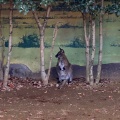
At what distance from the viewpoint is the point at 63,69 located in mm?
10094

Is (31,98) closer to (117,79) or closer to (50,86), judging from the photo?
(50,86)

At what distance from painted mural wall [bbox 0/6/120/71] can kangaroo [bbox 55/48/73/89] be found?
33 cm

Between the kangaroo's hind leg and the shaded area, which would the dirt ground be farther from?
the shaded area

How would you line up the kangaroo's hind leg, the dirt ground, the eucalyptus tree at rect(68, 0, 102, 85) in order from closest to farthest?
the dirt ground, the eucalyptus tree at rect(68, 0, 102, 85), the kangaroo's hind leg

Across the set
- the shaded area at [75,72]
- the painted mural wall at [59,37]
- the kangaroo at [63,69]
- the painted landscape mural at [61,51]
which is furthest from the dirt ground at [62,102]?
the painted mural wall at [59,37]

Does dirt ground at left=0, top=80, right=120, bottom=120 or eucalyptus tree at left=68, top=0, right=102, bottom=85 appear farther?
eucalyptus tree at left=68, top=0, right=102, bottom=85

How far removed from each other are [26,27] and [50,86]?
164 centimetres

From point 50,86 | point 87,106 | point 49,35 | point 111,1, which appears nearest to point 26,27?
point 49,35

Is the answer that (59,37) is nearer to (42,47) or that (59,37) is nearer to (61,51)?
(61,51)

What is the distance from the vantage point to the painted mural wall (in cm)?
1020

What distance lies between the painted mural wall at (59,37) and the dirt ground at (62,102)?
678mm

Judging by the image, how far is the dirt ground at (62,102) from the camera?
7359mm

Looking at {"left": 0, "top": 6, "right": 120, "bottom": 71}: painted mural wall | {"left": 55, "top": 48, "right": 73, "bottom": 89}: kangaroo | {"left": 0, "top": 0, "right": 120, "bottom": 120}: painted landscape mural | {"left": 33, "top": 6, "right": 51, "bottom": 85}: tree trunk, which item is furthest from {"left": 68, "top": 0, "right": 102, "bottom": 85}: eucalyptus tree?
{"left": 33, "top": 6, "right": 51, "bottom": 85}: tree trunk

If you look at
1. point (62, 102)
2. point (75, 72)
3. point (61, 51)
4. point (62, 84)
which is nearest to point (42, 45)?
point (61, 51)
